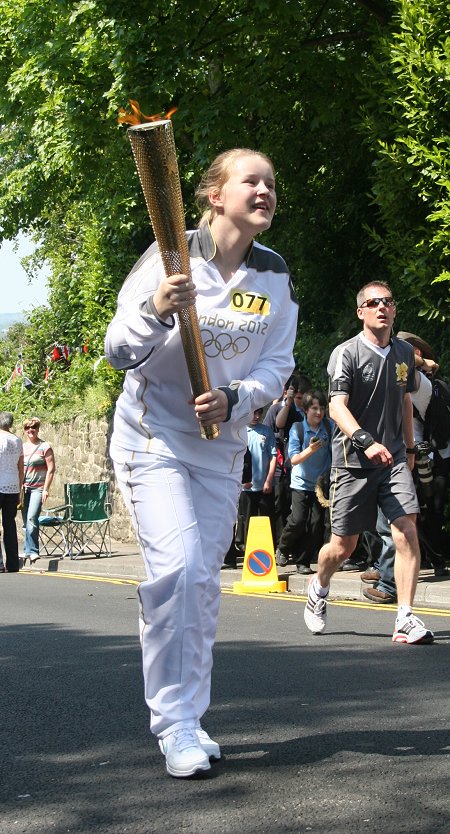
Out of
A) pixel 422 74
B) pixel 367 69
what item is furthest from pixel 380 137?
pixel 367 69

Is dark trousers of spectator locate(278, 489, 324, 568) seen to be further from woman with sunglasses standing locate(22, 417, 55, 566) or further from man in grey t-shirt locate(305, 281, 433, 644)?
woman with sunglasses standing locate(22, 417, 55, 566)

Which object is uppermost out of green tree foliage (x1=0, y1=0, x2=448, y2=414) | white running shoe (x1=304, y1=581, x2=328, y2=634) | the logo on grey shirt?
green tree foliage (x1=0, y1=0, x2=448, y2=414)

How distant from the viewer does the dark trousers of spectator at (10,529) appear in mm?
16922

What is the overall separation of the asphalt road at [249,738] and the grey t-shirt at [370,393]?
122cm

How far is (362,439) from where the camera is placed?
7.69 meters

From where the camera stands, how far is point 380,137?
13.5 metres

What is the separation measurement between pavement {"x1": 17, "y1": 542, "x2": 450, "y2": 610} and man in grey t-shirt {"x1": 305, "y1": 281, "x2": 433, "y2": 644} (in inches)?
103

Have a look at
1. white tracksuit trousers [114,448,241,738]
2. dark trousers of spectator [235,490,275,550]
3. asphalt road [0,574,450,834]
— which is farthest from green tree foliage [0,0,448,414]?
white tracksuit trousers [114,448,241,738]

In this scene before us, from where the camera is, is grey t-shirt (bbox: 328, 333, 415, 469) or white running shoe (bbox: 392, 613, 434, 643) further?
grey t-shirt (bbox: 328, 333, 415, 469)

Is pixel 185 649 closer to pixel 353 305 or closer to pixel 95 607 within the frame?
pixel 95 607

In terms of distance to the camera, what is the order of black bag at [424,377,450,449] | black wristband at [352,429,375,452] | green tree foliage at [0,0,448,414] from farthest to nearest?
green tree foliage at [0,0,448,414]
black bag at [424,377,450,449]
black wristband at [352,429,375,452]

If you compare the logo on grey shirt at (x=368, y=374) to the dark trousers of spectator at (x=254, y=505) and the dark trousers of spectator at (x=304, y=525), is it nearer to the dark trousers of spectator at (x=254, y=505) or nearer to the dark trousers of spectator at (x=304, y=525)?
the dark trousers of spectator at (x=304, y=525)

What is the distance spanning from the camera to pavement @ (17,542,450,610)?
10.9 metres

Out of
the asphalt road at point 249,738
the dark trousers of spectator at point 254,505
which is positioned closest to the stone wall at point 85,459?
the dark trousers of spectator at point 254,505
